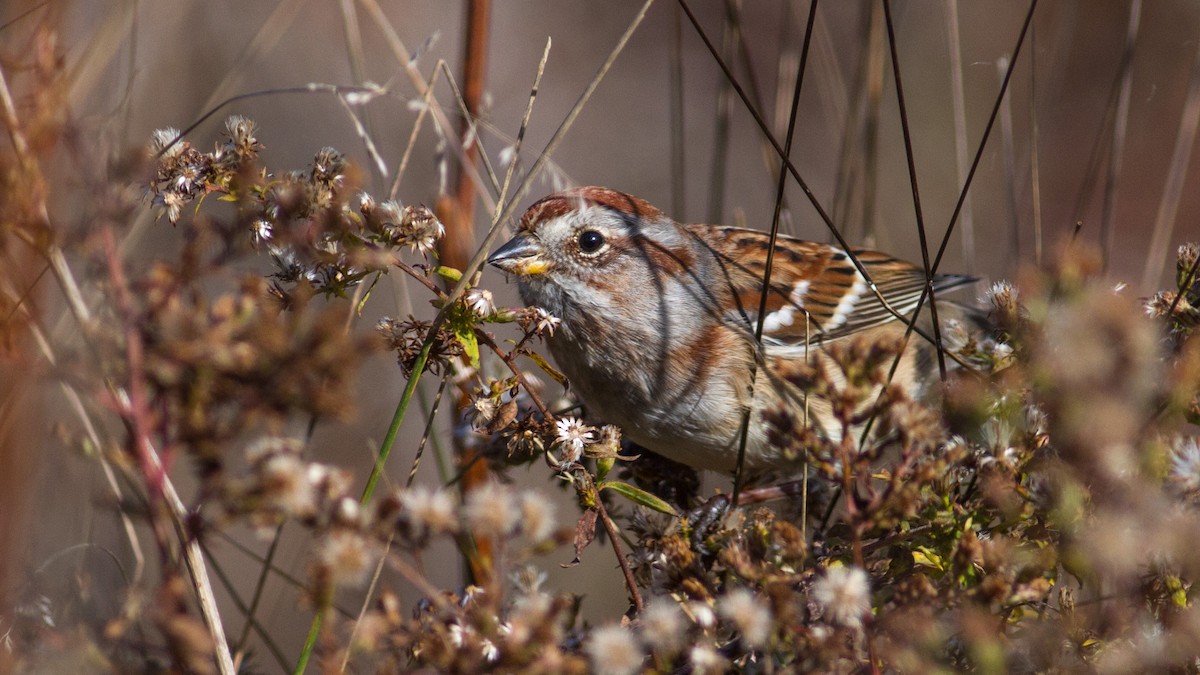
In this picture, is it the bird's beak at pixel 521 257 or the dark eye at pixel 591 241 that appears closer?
the bird's beak at pixel 521 257

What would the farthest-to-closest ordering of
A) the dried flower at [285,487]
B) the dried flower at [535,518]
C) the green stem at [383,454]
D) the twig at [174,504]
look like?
the green stem at [383,454]
the twig at [174,504]
the dried flower at [535,518]
the dried flower at [285,487]

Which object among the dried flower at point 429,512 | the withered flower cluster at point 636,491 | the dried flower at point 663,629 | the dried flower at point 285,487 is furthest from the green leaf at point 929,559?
the dried flower at point 285,487

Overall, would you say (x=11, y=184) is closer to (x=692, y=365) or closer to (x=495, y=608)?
(x=495, y=608)

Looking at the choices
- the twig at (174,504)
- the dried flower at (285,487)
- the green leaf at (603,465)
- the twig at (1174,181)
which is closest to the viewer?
the dried flower at (285,487)

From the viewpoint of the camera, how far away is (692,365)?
2.32m

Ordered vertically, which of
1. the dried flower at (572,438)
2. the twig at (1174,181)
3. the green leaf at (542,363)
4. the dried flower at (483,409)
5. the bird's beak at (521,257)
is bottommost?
the dried flower at (572,438)

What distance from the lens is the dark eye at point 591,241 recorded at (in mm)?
2387

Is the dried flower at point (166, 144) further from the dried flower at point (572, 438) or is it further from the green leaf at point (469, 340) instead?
the dried flower at point (572, 438)

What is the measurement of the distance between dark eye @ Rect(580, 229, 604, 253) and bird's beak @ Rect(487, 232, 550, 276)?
0.34 feet

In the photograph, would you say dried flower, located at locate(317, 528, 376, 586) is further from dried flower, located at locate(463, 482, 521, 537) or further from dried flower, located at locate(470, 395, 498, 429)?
dried flower, located at locate(470, 395, 498, 429)

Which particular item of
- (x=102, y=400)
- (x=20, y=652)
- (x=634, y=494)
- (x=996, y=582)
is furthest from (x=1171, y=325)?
(x=20, y=652)

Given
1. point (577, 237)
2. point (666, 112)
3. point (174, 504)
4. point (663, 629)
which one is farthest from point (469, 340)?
point (666, 112)

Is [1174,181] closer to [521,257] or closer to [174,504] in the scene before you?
[521,257]

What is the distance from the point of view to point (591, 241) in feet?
7.87
